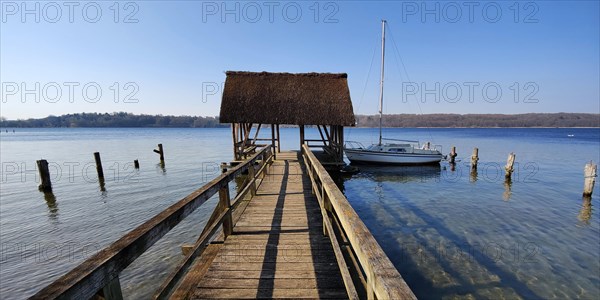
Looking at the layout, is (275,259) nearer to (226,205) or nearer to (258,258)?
(258,258)

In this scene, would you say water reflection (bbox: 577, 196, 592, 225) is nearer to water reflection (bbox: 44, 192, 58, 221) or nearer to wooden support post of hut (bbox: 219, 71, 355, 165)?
wooden support post of hut (bbox: 219, 71, 355, 165)

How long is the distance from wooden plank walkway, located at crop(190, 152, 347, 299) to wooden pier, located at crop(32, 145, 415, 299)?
0.01m

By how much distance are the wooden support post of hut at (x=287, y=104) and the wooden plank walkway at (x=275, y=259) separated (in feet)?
32.2

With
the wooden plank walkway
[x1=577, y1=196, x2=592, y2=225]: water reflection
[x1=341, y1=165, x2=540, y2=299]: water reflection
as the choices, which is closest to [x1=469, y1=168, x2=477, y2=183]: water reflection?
[x1=577, y1=196, x2=592, y2=225]: water reflection

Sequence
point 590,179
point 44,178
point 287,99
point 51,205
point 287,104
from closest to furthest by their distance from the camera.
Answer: point 51,205 < point 590,179 < point 44,178 < point 287,104 < point 287,99

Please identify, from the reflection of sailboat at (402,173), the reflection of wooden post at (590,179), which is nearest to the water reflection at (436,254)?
the reflection of sailboat at (402,173)

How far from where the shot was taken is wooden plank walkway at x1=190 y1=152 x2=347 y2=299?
2.83 metres

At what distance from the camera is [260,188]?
7598 millimetres

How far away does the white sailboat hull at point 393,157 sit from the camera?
2083 centimetres

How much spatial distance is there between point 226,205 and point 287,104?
12.4 meters

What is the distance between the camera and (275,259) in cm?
352

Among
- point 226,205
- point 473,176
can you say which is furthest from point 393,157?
point 226,205

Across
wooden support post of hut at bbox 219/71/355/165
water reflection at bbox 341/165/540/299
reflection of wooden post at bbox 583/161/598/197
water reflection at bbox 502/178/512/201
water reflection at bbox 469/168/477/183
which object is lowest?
water reflection at bbox 341/165/540/299

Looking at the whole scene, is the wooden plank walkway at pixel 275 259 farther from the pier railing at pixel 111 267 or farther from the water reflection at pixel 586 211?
the water reflection at pixel 586 211
